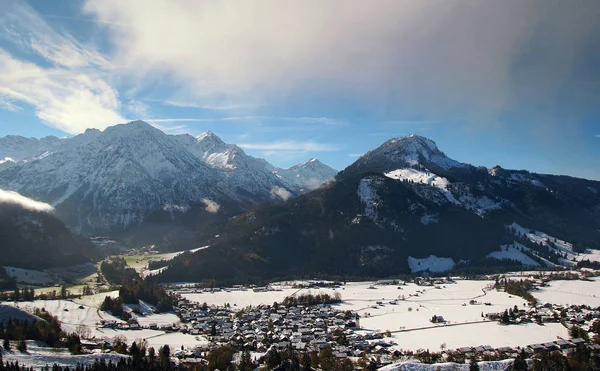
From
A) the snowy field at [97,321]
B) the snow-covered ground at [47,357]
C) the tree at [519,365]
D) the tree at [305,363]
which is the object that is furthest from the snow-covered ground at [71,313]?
the tree at [519,365]

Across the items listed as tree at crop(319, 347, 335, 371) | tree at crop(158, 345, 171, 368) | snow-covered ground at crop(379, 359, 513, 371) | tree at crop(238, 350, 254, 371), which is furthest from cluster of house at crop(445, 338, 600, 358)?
tree at crop(158, 345, 171, 368)

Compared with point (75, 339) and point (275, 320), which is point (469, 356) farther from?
point (75, 339)

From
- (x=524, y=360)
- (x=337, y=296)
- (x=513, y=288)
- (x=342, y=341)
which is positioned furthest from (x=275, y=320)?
(x=513, y=288)

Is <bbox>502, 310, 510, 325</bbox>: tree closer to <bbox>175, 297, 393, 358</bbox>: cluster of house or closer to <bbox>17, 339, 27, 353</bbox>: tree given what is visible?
<bbox>175, 297, 393, 358</bbox>: cluster of house

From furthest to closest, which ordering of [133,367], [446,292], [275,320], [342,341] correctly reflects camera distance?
[446,292], [275,320], [342,341], [133,367]

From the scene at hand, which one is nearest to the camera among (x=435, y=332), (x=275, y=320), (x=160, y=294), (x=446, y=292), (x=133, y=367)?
(x=133, y=367)

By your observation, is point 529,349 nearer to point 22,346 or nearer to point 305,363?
point 305,363

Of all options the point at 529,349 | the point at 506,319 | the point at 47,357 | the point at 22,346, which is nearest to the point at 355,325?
the point at 506,319
